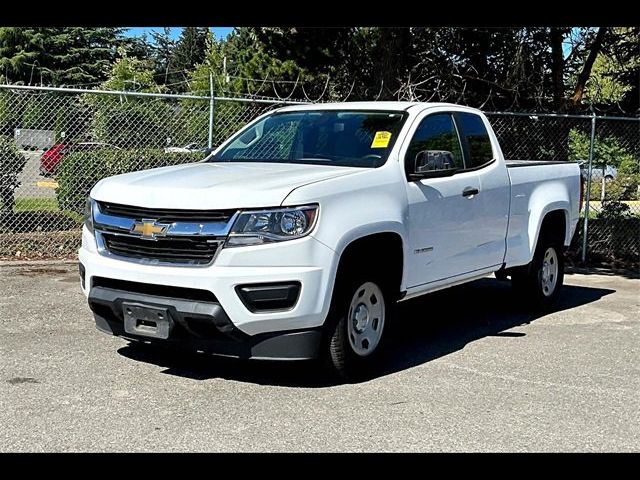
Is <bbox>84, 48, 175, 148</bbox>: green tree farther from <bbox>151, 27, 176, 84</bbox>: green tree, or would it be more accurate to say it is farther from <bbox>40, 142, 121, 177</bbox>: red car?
<bbox>151, 27, 176, 84</bbox>: green tree

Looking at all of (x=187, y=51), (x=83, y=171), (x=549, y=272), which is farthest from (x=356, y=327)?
(x=187, y=51)

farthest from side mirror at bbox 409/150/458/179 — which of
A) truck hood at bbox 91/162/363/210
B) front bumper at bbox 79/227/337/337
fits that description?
front bumper at bbox 79/227/337/337

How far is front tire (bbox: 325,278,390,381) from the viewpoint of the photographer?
5.24 metres

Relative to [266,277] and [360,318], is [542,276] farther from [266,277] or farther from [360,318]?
[266,277]

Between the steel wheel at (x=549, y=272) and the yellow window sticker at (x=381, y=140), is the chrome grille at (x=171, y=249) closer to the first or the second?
the yellow window sticker at (x=381, y=140)

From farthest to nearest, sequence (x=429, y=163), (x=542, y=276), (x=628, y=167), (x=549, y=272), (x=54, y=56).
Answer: (x=54, y=56) → (x=628, y=167) → (x=549, y=272) → (x=542, y=276) → (x=429, y=163)

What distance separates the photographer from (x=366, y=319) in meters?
5.61

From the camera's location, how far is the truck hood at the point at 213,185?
4918mm

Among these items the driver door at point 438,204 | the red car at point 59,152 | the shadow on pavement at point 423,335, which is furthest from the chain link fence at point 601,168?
the red car at point 59,152

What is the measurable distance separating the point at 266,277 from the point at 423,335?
255 centimetres

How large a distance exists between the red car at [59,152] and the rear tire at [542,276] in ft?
19.3
